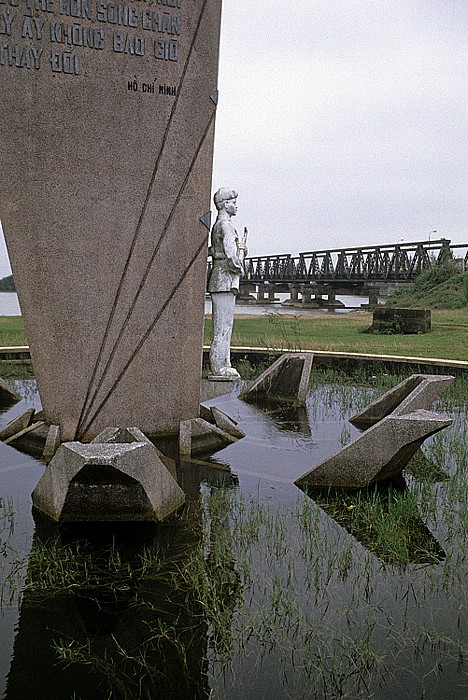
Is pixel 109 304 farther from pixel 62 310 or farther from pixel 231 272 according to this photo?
pixel 231 272

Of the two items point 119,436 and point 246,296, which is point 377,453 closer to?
point 119,436

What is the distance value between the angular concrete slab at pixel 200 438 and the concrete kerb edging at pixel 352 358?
2.77m

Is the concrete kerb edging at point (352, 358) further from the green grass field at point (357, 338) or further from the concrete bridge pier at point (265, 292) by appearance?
the concrete bridge pier at point (265, 292)

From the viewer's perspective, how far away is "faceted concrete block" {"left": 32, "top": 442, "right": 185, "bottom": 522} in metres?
3.72

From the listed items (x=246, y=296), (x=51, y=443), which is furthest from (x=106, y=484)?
(x=246, y=296)

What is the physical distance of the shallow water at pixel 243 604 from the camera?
8.52 ft

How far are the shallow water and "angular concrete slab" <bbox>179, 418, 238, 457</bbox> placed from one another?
0.82 m

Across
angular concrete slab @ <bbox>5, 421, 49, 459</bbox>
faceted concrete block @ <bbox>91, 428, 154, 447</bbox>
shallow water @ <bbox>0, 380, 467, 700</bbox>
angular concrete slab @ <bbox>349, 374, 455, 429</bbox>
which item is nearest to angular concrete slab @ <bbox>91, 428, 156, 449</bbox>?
faceted concrete block @ <bbox>91, 428, 154, 447</bbox>

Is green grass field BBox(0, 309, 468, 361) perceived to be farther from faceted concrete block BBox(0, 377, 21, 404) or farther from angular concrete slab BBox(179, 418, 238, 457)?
angular concrete slab BBox(179, 418, 238, 457)

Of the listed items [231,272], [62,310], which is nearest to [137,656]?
[62,310]

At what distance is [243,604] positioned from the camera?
3.12m

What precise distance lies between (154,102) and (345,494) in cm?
334

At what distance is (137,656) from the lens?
273 cm

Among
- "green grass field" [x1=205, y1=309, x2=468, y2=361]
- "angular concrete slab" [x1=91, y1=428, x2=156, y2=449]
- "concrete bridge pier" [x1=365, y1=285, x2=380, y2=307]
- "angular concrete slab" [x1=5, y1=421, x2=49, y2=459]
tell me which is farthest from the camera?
"concrete bridge pier" [x1=365, y1=285, x2=380, y2=307]
